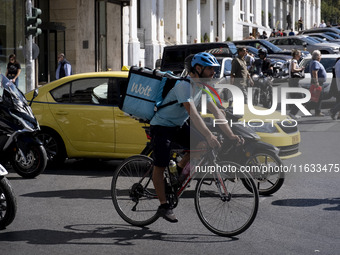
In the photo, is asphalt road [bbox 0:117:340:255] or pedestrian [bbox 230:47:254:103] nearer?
asphalt road [bbox 0:117:340:255]

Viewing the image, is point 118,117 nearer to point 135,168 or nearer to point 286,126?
point 286,126

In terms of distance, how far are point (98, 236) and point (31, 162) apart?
377 cm

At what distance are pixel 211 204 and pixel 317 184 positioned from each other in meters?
3.35

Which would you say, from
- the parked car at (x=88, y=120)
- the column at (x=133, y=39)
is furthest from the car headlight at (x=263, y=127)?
the column at (x=133, y=39)

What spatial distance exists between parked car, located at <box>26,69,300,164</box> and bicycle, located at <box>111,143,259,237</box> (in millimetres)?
3438

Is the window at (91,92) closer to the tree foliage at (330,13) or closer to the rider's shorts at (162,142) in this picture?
the rider's shorts at (162,142)

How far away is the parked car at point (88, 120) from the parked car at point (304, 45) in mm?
28804

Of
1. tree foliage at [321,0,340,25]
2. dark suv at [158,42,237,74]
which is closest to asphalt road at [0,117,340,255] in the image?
dark suv at [158,42,237,74]

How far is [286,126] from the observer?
1044 cm

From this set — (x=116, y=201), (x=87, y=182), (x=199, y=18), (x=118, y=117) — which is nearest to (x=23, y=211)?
A: (x=116, y=201)

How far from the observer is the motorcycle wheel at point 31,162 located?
10188 millimetres

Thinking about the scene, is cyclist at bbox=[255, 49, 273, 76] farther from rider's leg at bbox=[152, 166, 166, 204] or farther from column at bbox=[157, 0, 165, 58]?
column at bbox=[157, 0, 165, 58]

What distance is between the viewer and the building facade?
2722 centimetres

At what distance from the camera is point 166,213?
680 cm
